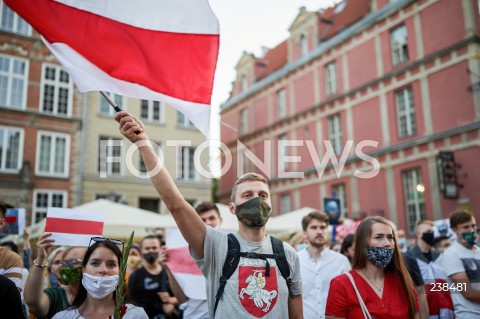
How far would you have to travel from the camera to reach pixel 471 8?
17.4 m

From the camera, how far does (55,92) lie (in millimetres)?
22188

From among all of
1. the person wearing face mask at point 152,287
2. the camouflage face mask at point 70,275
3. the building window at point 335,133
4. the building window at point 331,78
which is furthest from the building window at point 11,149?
the camouflage face mask at point 70,275

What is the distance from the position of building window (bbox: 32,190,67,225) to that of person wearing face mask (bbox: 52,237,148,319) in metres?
19.0

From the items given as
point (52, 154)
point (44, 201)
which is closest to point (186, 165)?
point (52, 154)

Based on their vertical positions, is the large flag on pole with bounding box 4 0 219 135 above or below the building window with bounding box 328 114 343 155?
below

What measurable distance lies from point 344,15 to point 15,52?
58.4 feet

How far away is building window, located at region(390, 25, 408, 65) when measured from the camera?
810 inches

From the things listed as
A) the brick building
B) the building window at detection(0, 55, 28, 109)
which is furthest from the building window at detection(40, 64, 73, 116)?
the brick building

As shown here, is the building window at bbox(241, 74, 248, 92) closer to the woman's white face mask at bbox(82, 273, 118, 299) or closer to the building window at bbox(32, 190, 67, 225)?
the building window at bbox(32, 190, 67, 225)

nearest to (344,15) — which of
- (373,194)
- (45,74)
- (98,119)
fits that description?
(373,194)

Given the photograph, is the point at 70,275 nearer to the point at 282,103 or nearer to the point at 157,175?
the point at 157,175

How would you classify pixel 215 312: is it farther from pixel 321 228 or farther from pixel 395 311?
pixel 321 228

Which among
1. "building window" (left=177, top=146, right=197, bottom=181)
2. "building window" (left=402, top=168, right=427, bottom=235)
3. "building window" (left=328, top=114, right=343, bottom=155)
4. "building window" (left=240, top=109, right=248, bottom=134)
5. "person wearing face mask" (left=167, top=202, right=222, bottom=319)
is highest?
"building window" (left=240, top=109, right=248, bottom=134)

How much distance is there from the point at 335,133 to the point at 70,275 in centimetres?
2168
